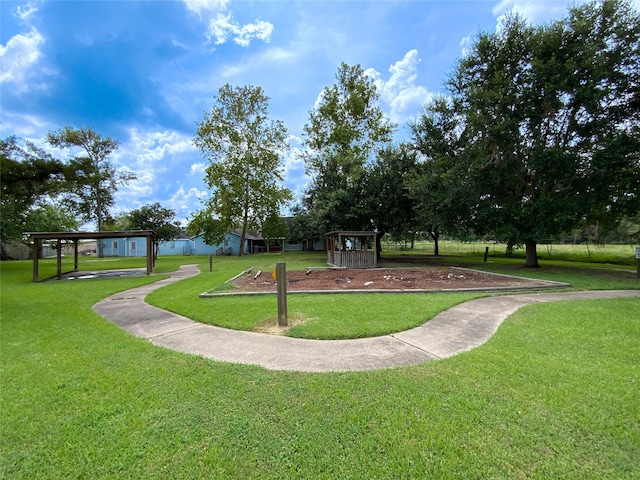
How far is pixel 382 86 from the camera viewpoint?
27.2 meters

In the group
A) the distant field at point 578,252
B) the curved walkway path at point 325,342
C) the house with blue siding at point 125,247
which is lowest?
the curved walkway path at point 325,342

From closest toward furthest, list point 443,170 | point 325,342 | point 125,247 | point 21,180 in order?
point 325,342 → point 443,170 → point 21,180 → point 125,247

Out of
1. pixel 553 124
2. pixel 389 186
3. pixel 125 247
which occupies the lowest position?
pixel 125 247

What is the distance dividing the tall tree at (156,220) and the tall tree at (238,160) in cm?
228

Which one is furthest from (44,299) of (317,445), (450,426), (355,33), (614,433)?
(355,33)

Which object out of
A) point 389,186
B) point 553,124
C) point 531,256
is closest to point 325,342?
point 553,124

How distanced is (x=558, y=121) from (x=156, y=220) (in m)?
29.7

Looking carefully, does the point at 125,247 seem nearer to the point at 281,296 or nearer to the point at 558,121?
the point at 281,296

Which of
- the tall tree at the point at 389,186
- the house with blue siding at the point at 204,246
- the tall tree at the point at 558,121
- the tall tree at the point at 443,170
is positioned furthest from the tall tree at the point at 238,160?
the tall tree at the point at 558,121

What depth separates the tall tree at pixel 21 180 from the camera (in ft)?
48.4

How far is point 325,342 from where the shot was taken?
3.97 metres

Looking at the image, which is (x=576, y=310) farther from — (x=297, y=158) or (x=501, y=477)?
(x=297, y=158)

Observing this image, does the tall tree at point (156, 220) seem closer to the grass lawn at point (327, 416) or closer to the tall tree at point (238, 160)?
the tall tree at point (238, 160)

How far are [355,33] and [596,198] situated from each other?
474 inches
